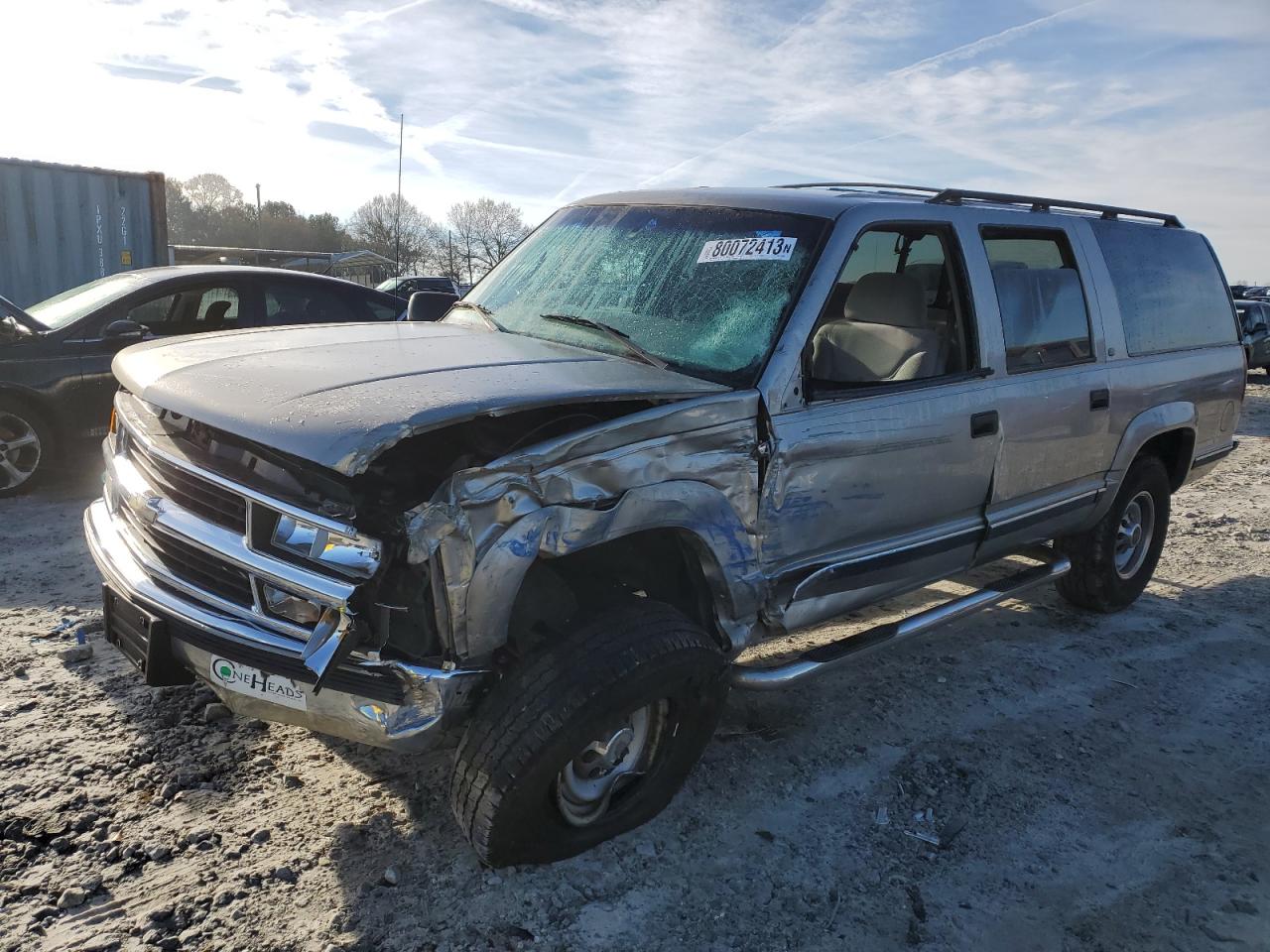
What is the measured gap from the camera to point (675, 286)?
3.32 m

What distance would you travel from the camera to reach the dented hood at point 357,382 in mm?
2236

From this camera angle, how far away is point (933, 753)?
3.49 meters

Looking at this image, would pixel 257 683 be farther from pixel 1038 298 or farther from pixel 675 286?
pixel 1038 298

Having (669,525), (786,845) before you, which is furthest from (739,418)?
(786,845)

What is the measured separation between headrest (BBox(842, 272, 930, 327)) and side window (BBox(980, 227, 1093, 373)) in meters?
0.32

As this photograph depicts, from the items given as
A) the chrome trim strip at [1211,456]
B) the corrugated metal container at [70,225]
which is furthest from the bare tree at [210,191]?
the chrome trim strip at [1211,456]

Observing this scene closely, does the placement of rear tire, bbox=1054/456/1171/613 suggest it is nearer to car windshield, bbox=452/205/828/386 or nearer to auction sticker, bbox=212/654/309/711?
car windshield, bbox=452/205/828/386

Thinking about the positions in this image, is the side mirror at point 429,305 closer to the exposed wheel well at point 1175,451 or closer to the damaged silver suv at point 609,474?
the damaged silver suv at point 609,474

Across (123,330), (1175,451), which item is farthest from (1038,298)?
(123,330)

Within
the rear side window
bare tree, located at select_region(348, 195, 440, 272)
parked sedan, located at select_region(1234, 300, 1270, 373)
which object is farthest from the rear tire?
bare tree, located at select_region(348, 195, 440, 272)

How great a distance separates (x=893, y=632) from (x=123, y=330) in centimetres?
551

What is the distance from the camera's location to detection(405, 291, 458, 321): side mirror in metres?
4.44

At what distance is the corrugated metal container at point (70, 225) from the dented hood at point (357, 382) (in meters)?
10.1

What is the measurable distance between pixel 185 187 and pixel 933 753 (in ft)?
214
